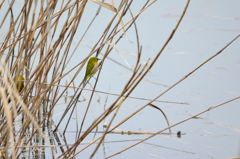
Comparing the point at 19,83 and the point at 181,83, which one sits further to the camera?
the point at 181,83

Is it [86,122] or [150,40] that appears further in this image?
[150,40]

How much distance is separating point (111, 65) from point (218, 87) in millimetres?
553

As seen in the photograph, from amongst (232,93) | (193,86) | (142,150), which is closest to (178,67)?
(193,86)

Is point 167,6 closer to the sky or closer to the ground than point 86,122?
closer to the sky

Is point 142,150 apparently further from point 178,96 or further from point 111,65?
point 111,65

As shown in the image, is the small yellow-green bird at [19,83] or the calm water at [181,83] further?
the calm water at [181,83]

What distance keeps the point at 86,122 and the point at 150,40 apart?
988 millimetres

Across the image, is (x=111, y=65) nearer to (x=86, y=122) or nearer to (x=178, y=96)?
(x=178, y=96)

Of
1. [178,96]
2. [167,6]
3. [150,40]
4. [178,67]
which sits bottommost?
[178,96]

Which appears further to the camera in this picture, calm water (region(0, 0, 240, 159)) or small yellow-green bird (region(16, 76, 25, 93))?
calm water (region(0, 0, 240, 159))

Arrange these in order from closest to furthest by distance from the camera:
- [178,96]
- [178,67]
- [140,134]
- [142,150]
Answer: [142,150], [140,134], [178,96], [178,67]

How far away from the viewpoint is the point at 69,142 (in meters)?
1.35

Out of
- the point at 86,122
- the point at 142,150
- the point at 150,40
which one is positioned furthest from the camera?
the point at 150,40

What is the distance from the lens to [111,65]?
7.27 ft
